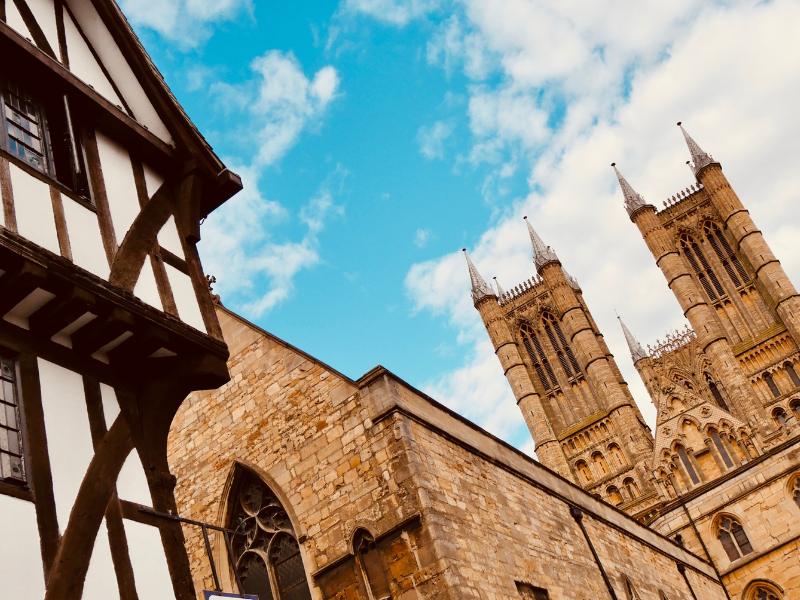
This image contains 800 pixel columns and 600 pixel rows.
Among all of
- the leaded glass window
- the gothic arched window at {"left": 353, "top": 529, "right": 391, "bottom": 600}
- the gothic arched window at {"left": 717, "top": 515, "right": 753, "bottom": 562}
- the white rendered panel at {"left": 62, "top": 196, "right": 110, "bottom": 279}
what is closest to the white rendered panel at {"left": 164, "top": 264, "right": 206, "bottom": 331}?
the white rendered panel at {"left": 62, "top": 196, "right": 110, "bottom": 279}

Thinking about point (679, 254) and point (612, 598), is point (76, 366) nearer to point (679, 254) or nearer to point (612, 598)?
point (612, 598)

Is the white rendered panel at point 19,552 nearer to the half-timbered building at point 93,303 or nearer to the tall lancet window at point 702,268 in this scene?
the half-timbered building at point 93,303

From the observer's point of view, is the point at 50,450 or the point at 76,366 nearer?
the point at 50,450

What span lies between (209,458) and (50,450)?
6.58 m

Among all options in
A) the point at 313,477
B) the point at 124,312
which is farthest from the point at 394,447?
the point at 124,312

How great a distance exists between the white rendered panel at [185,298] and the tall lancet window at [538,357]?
55958mm

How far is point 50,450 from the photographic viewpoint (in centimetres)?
579

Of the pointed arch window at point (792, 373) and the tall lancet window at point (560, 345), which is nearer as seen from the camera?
the pointed arch window at point (792, 373)

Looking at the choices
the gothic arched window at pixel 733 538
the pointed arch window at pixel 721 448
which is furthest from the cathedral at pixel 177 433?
the pointed arch window at pixel 721 448

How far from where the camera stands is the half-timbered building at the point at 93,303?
565 centimetres

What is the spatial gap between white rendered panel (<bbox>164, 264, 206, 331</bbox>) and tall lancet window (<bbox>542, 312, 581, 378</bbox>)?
55901 mm

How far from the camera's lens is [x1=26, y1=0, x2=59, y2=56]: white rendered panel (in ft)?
25.4

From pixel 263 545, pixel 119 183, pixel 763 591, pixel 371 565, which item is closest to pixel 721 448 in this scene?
pixel 763 591

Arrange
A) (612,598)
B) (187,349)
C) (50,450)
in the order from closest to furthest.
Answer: (50,450), (187,349), (612,598)
